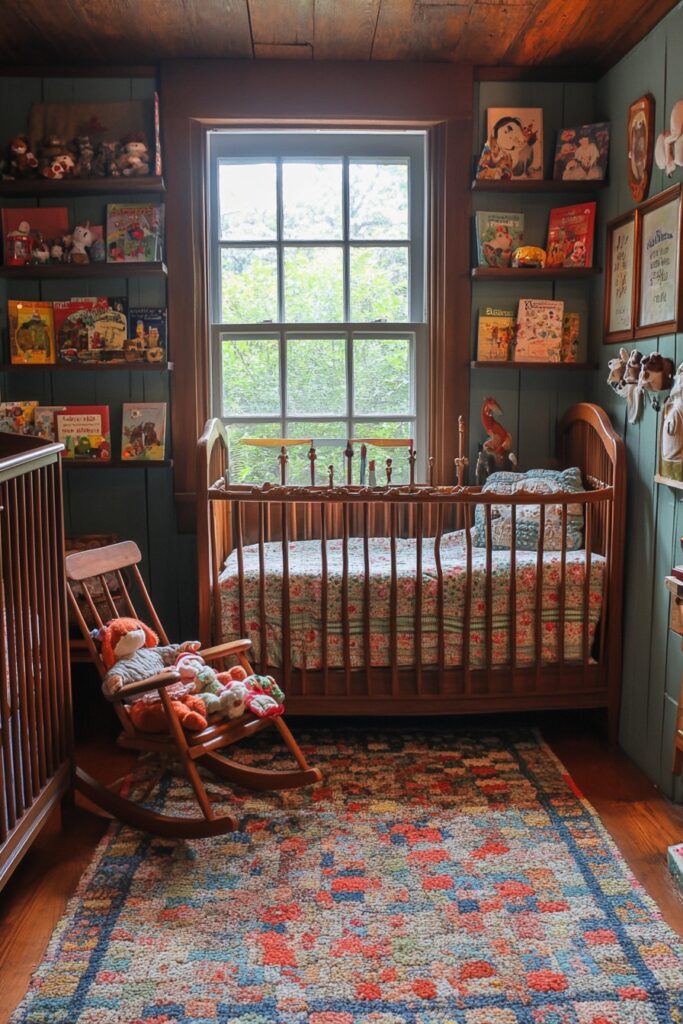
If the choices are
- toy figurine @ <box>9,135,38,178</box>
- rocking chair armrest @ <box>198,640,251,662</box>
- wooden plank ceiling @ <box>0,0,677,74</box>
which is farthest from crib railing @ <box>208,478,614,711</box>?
wooden plank ceiling @ <box>0,0,677,74</box>

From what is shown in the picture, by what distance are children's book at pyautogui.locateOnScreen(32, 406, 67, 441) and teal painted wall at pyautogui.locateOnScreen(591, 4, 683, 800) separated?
2.06m

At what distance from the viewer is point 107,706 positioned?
330cm

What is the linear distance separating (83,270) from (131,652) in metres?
1.52

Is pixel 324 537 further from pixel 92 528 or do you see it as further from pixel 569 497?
pixel 92 528

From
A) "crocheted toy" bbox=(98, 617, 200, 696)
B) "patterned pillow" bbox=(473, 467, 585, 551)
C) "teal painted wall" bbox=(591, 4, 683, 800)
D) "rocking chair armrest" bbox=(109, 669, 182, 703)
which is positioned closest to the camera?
"rocking chair armrest" bbox=(109, 669, 182, 703)

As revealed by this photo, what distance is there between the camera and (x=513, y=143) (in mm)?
3264

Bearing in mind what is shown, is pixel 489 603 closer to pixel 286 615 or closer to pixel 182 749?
pixel 286 615

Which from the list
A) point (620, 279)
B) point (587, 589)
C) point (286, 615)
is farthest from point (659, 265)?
point (286, 615)

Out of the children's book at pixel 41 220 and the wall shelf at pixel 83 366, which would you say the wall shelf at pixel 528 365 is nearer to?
the wall shelf at pixel 83 366

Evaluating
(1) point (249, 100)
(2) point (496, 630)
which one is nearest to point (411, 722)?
(2) point (496, 630)

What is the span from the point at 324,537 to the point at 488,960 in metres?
1.35

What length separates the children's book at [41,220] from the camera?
325 centimetres

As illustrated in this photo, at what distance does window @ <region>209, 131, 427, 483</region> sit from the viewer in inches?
133

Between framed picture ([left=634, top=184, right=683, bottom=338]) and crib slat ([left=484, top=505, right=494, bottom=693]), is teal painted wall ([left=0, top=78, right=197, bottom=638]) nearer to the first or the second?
crib slat ([left=484, top=505, right=494, bottom=693])
